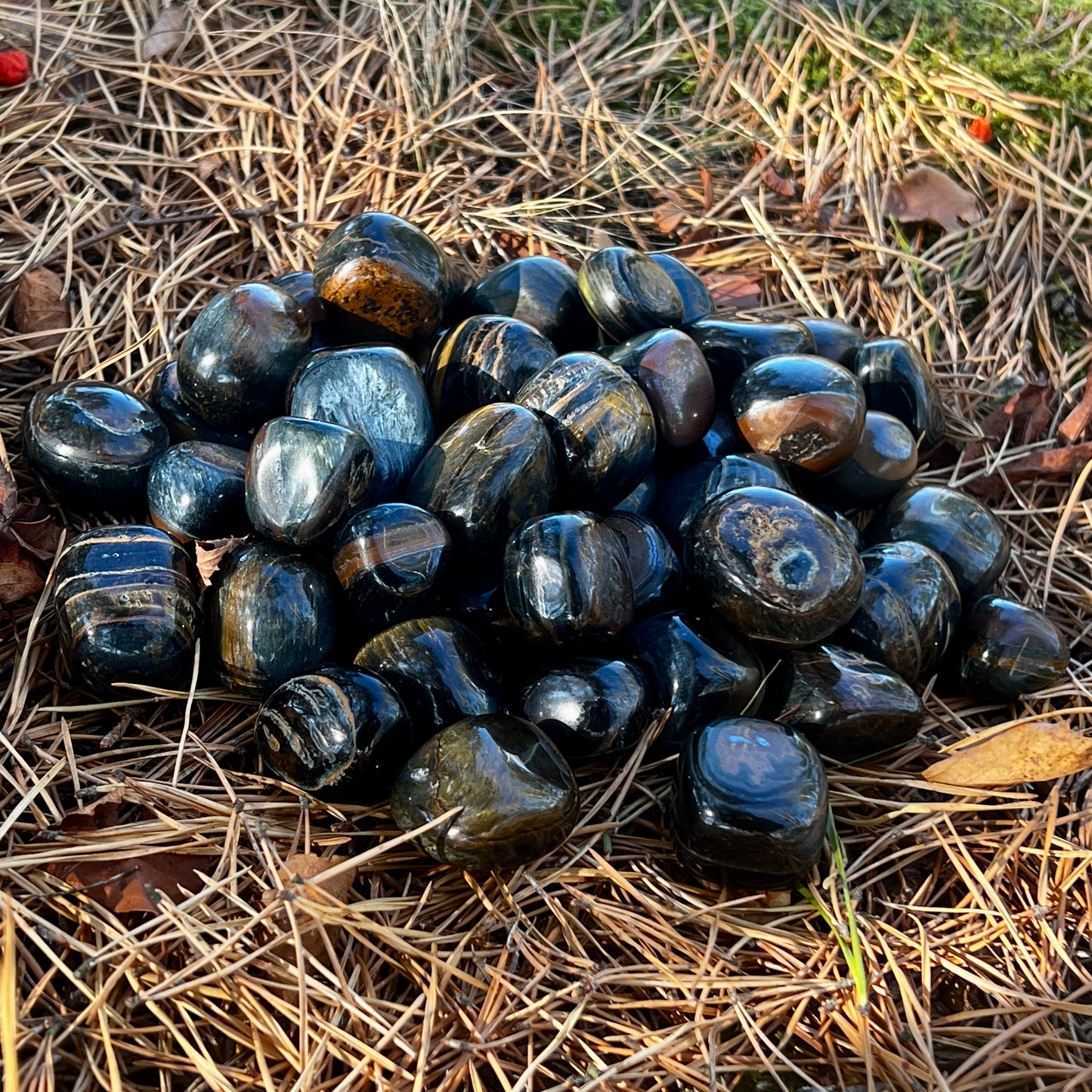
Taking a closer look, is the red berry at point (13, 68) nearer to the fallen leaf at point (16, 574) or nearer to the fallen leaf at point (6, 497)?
the fallen leaf at point (6, 497)

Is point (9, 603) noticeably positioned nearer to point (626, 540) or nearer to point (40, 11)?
point (626, 540)

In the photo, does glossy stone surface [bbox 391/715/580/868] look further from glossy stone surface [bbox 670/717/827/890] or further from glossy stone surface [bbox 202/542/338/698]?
glossy stone surface [bbox 202/542/338/698]

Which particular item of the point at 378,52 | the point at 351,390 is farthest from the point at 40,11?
the point at 351,390

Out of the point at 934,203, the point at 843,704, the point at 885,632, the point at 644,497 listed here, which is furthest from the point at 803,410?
the point at 934,203

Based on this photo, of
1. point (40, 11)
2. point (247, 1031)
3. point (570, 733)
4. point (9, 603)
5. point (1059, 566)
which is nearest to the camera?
point (247, 1031)

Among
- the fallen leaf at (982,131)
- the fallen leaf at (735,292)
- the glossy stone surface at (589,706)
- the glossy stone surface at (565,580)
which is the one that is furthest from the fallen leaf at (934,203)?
the glossy stone surface at (589,706)
